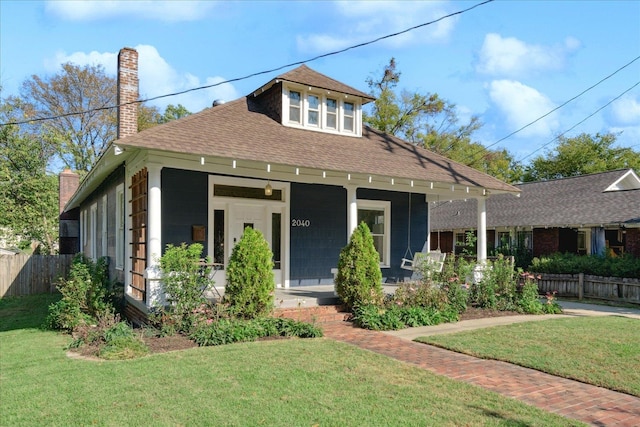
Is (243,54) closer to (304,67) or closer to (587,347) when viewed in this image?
(304,67)

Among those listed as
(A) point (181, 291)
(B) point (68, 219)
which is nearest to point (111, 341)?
(A) point (181, 291)

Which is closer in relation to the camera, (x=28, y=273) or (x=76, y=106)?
(x=28, y=273)

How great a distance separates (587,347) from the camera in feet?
24.8

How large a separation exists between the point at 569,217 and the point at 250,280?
56.3 feet

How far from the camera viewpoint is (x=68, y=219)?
23250mm

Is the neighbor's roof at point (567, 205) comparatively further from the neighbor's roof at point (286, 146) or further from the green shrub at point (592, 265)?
the neighbor's roof at point (286, 146)

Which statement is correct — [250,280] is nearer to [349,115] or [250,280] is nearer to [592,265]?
[349,115]

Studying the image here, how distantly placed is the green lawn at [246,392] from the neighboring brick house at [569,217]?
1609 cm

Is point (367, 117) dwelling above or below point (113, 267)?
above

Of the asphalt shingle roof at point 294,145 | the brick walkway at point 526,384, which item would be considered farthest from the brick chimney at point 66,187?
the brick walkway at point 526,384

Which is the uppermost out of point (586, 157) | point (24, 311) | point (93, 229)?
point (586, 157)

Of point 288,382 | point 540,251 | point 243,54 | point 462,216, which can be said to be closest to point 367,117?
point 462,216

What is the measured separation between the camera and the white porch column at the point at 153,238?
8.45 metres

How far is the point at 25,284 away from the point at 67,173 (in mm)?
6116
